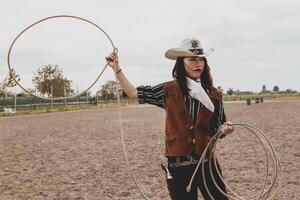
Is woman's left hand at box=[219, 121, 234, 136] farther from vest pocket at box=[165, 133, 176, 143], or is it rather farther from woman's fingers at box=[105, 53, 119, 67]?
woman's fingers at box=[105, 53, 119, 67]

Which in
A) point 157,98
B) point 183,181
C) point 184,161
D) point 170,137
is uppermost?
point 157,98

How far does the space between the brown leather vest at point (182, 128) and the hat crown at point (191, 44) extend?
0.27 metres

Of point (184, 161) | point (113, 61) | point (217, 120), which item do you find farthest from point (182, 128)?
point (113, 61)

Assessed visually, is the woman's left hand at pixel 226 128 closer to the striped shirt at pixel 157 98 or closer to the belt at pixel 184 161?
the striped shirt at pixel 157 98

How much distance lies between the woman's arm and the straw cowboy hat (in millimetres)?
344

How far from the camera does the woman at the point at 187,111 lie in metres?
3.19

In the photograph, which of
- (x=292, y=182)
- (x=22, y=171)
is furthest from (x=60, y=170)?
(x=292, y=182)

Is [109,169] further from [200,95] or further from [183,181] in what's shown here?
[200,95]

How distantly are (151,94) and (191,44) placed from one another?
17.7 inches

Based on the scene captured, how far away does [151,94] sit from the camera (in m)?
3.38

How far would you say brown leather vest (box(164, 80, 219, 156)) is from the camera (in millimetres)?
3186

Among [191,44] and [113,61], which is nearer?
[191,44]

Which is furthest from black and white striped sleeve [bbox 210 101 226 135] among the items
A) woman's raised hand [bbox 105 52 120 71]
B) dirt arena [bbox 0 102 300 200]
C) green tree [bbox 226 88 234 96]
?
green tree [bbox 226 88 234 96]

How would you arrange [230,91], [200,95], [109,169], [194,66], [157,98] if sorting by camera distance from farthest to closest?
[230,91] < [109,169] < [157,98] < [194,66] < [200,95]
